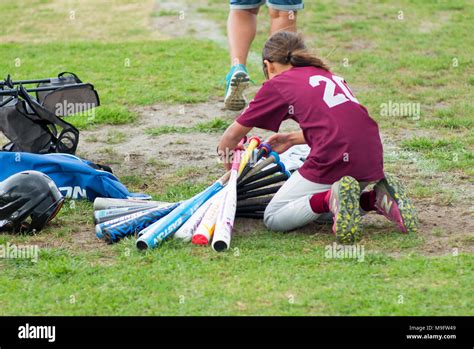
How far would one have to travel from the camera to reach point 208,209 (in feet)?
18.8

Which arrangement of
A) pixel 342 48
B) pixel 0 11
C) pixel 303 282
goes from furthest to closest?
pixel 0 11
pixel 342 48
pixel 303 282

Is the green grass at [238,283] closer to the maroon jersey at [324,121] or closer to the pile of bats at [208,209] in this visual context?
the pile of bats at [208,209]

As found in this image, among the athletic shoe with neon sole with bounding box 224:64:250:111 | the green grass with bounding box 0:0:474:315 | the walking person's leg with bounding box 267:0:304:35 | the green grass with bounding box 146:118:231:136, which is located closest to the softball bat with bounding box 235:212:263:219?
the green grass with bounding box 0:0:474:315

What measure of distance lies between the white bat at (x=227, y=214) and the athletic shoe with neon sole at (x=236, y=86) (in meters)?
2.17

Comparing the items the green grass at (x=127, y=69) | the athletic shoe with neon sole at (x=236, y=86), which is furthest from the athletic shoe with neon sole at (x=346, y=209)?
the green grass at (x=127, y=69)

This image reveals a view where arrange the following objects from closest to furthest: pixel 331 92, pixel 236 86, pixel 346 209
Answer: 1. pixel 346 209
2. pixel 331 92
3. pixel 236 86

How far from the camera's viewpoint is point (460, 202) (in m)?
6.36

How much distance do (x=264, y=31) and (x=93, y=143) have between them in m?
4.78

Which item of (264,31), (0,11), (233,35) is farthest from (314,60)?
(0,11)

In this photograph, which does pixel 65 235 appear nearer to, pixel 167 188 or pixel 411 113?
pixel 167 188

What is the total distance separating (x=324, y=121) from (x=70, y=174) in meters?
1.88

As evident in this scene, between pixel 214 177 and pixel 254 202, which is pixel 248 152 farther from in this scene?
pixel 214 177

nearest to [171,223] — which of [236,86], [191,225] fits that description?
[191,225]

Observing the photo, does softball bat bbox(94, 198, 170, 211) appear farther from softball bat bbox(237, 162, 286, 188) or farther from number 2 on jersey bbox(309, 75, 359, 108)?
number 2 on jersey bbox(309, 75, 359, 108)
